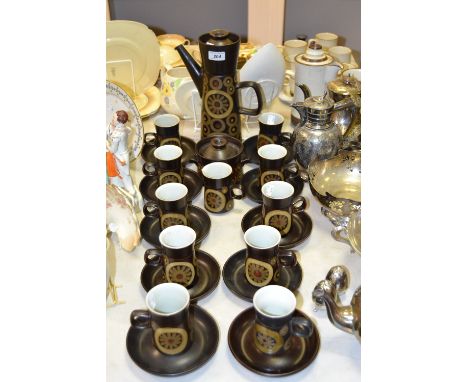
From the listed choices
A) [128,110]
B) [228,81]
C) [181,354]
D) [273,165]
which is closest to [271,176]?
[273,165]

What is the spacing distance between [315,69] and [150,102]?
47cm

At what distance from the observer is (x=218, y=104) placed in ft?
3.78

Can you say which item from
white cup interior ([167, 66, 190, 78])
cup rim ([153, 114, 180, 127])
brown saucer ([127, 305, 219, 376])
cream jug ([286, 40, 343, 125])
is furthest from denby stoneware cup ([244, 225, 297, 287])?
white cup interior ([167, 66, 190, 78])

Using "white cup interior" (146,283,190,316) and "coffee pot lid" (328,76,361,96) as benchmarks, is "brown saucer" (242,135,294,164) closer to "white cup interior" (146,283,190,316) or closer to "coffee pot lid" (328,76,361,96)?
"coffee pot lid" (328,76,361,96)

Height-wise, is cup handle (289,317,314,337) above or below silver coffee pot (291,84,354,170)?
below

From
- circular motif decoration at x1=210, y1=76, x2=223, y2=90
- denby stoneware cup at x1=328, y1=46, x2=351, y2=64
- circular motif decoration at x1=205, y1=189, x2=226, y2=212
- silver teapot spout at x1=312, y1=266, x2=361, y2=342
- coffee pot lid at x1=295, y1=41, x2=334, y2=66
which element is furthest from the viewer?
denby stoneware cup at x1=328, y1=46, x2=351, y2=64

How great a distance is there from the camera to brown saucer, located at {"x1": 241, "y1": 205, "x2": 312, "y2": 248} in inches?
37.6

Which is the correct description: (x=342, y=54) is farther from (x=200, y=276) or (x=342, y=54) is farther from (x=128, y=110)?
(x=200, y=276)

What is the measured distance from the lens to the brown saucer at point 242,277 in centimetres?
84

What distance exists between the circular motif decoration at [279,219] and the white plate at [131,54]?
25.8 inches

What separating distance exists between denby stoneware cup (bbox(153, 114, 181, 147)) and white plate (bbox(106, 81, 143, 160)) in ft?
0.17

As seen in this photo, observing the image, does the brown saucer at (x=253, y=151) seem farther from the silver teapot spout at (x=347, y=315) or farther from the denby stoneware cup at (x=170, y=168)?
the silver teapot spout at (x=347, y=315)

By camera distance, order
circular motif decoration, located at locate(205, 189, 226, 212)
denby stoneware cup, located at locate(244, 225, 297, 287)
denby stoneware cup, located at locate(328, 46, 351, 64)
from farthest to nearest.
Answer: denby stoneware cup, located at locate(328, 46, 351, 64) → circular motif decoration, located at locate(205, 189, 226, 212) → denby stoneware cup, located at locate(244, 225, 297, 287)
